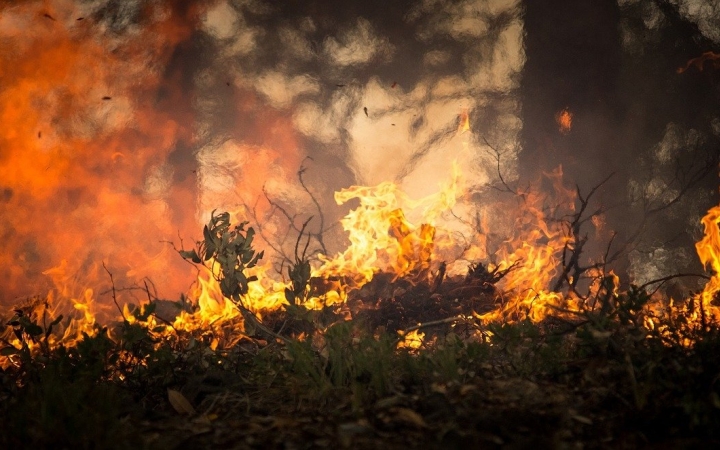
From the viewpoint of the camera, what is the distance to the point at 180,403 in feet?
9.41

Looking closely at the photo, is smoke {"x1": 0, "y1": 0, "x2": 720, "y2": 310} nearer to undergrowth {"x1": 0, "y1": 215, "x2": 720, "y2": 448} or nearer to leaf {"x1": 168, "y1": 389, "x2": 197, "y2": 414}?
undergrowth {"x1": 0, "y1": 215, "x2": 720, "y2": 448}

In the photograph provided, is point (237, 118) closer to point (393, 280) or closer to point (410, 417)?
point (393, 280)

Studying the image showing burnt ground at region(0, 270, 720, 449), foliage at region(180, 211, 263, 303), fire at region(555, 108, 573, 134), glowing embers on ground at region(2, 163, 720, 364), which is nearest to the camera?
burnt ground at region(0, 270, 720, 449)

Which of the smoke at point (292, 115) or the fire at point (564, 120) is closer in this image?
the smoke at point (292, 115)

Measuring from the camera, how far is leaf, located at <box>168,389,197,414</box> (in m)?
2.85

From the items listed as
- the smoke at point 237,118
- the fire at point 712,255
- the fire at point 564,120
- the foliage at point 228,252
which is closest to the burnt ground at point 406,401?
the foliage at point 228,252

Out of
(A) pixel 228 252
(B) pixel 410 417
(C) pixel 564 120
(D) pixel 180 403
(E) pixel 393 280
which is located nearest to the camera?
(B) pixel 410 417

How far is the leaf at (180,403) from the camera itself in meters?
2.85

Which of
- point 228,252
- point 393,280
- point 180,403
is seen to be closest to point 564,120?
point 393,280

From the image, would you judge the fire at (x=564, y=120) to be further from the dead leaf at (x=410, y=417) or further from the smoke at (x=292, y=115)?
the dead leaf at (x=410, y=417)

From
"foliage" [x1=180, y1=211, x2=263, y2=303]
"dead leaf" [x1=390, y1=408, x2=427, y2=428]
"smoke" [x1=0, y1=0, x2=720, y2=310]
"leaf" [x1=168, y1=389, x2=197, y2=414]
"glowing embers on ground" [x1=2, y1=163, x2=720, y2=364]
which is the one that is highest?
"smoke" [x1=0, y1=0, x2=720, y2=310]

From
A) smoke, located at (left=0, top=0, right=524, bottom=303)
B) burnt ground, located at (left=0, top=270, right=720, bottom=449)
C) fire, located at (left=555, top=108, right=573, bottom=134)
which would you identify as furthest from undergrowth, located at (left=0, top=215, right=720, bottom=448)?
fire, located at (left=555, top=108, right=573, bottom=134)

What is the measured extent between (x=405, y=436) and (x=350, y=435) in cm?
20

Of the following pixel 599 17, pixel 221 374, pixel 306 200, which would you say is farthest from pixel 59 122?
pixel 599 17
